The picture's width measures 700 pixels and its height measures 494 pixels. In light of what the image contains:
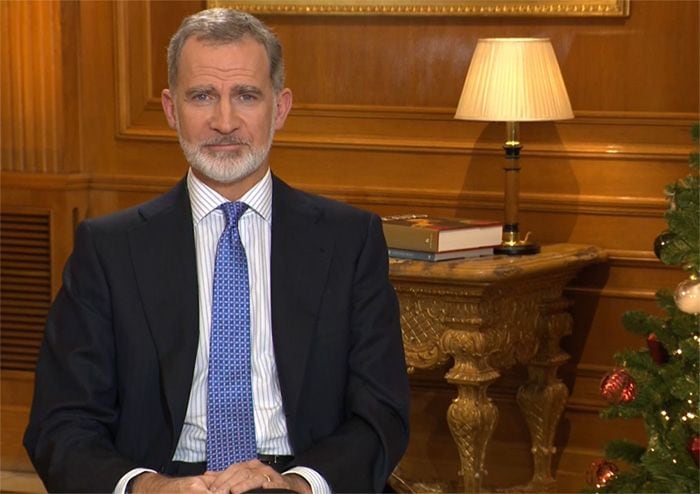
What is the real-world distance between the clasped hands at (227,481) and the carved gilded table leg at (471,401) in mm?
1743

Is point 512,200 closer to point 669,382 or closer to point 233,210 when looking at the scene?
point 669,382

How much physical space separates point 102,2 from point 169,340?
9.21ft

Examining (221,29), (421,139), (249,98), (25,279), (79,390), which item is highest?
(221,29)

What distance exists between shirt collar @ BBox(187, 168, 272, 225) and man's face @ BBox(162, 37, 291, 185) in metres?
0.03

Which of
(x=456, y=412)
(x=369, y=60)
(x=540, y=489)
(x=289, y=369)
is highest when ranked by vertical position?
(x=369, y=60)

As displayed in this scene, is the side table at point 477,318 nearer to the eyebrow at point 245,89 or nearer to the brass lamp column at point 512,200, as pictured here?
the brass lamp column at point 512,200

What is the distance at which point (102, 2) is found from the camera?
5.09m

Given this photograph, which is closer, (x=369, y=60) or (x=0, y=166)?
(x=369, y=60)

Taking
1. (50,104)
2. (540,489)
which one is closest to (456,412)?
(540,489)

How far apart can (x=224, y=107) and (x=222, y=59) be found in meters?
0.09

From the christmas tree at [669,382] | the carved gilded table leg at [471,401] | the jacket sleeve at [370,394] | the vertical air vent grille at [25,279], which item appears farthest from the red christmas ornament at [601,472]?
the vertical air vent grille at [25,279]

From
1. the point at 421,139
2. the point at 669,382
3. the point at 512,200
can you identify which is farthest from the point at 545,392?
the point at 669,382

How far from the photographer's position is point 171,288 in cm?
259

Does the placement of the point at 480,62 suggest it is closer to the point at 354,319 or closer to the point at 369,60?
the point at 369,60
